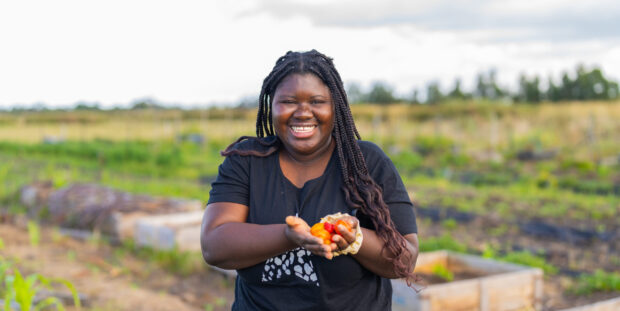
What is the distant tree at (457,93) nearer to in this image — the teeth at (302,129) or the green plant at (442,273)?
the green plant at (442,273)

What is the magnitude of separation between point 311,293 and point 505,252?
443cm

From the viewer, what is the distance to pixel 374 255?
153 cm

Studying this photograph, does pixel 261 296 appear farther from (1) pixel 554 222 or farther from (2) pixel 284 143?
(1) pixel 554 222

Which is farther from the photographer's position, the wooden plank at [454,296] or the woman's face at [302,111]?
the wooden plank at [454,296]

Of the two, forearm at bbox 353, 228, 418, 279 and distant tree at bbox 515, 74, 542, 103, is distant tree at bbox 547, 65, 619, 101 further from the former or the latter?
forearm at bbox 353, 228, 418, 279

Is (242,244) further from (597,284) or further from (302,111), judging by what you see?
(597,284)

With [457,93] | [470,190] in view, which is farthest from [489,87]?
[470,190]

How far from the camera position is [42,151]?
17469mm

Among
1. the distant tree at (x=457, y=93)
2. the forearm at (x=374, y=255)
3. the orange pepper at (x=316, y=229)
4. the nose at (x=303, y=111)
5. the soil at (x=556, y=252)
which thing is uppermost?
the distant tree at (x=457, y=93)

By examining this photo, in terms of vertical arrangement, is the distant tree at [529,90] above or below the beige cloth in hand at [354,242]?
above

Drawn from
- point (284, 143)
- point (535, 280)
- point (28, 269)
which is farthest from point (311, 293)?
point (28, 269)

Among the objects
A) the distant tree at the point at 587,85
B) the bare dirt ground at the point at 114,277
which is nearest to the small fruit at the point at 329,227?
the bare dirt ground at the point at 114,277

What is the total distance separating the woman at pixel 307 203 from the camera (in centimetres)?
156

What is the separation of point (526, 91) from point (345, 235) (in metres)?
30.3
